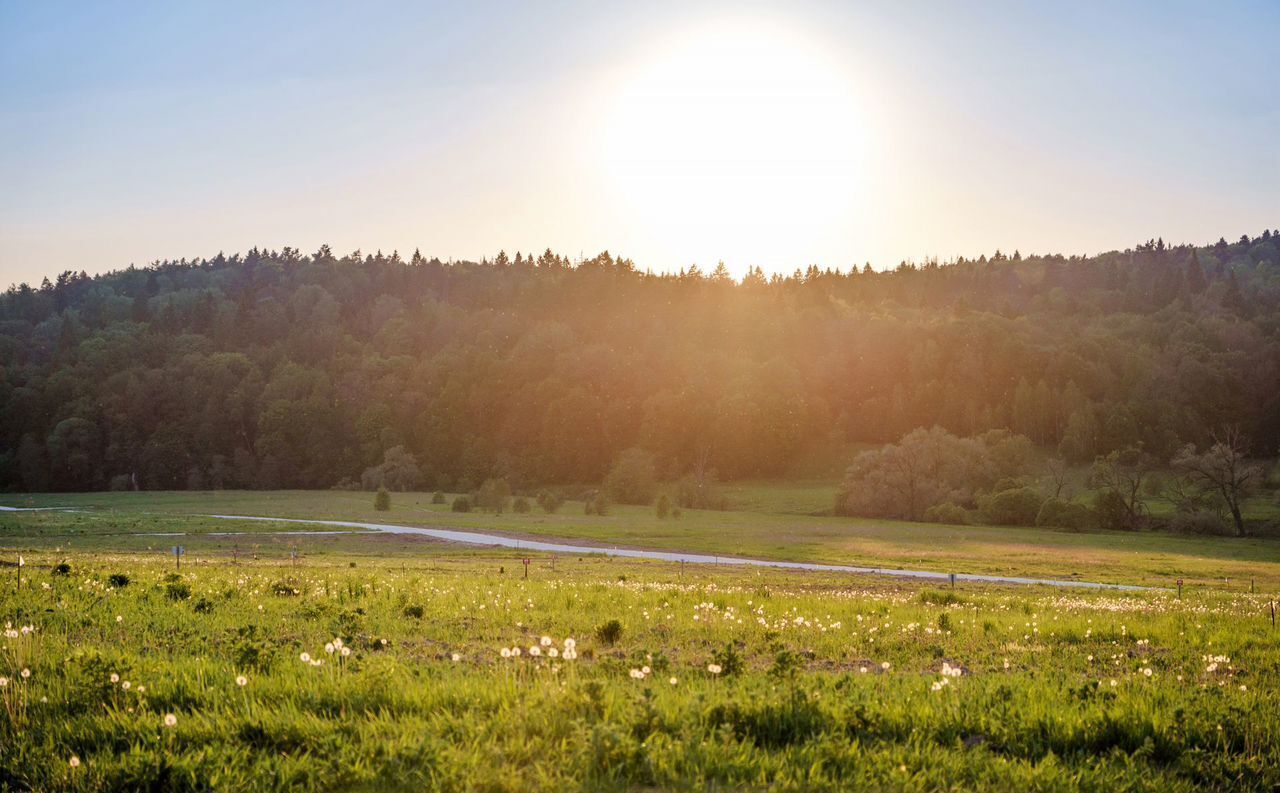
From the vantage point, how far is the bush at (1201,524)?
93.0m

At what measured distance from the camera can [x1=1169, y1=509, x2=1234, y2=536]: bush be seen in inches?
3661

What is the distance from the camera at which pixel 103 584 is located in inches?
698

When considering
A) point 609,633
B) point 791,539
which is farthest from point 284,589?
point 791,539

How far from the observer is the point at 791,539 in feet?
240

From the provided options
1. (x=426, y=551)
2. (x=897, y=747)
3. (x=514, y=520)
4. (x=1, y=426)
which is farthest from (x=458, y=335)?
(x=897, y=747)

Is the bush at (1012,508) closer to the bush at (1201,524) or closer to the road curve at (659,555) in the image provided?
the bush at (1201,524)

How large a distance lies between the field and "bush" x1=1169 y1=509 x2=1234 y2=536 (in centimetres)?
8819

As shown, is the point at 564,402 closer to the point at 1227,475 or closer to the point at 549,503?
the point at 549,503

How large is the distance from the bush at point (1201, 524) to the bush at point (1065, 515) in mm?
8206

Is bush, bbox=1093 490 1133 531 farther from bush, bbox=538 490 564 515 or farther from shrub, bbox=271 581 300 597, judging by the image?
shrub, bbox=271 581 300 597

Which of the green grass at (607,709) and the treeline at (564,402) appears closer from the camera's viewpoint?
the green grass at (607,709)

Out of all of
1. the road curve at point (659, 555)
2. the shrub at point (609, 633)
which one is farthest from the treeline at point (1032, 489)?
the shrub at point (609, 633)

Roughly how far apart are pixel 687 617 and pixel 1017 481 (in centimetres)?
10590

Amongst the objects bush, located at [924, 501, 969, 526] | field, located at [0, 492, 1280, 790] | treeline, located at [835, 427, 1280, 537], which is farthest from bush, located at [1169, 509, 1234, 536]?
field, located at [0, 492, 1280, 790]
